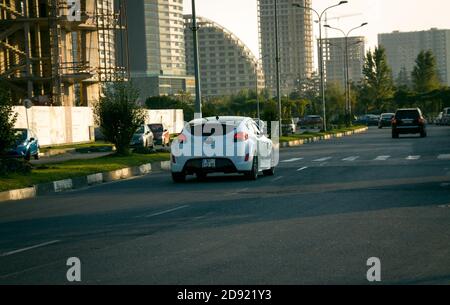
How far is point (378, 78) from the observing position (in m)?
154

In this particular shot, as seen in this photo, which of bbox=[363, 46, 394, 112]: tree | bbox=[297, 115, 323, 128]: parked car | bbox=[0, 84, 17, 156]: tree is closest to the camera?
bbox=[0, 84, 17, 156]: tree

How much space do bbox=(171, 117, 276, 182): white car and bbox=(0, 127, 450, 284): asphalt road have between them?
73 cm

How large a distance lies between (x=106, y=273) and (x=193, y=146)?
14.2 meters

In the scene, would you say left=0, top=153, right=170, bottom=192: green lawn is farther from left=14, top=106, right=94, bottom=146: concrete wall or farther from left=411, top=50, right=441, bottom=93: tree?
left=411, top=50, right=441, bottom=93: tree

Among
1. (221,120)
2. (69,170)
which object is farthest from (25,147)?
(221,120)

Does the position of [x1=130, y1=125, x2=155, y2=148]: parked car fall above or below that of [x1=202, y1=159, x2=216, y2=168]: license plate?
below

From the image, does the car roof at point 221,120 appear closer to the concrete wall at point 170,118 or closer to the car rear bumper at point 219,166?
the car rear bumper at point 219,166

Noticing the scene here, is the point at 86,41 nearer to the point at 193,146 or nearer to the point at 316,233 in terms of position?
the point at 193,146

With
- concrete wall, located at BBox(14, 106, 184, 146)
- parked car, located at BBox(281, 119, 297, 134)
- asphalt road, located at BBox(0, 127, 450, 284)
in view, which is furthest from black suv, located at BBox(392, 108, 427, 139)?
asphalt road, located at BBox(0, 127, 450, 284)

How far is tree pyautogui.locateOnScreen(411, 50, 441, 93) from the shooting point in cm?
16088

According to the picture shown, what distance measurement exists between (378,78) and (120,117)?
121 m

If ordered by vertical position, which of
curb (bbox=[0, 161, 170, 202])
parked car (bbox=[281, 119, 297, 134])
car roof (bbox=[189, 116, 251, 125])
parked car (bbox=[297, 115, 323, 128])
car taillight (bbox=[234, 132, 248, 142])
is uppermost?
car roof (bbox=[189, 116, 251, 125])

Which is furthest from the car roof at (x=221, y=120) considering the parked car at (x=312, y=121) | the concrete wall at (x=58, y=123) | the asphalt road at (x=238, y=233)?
the parked car at (x=312, y=121)

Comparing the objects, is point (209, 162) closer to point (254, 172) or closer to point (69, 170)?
point (254, 172)
